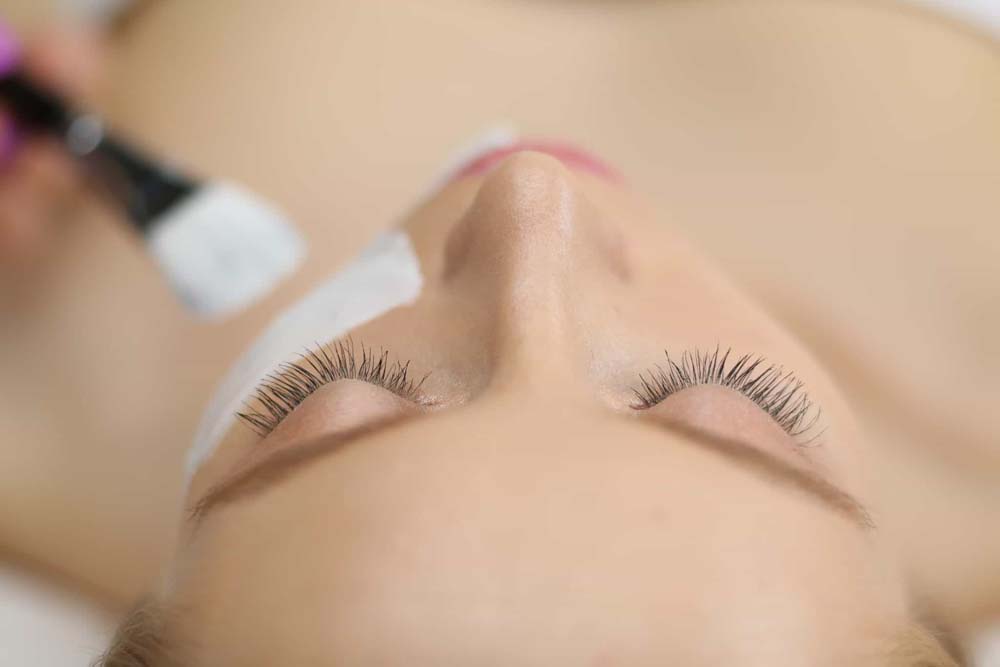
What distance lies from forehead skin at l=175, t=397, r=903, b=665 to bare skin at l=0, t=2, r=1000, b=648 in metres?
0.35

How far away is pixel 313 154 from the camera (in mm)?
824

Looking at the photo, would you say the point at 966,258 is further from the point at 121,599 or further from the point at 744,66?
the point at 121,599

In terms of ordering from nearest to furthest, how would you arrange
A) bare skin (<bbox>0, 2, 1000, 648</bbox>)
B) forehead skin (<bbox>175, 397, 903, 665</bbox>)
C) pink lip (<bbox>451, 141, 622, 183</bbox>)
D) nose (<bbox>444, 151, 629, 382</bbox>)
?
forehead skin (<bbox>175, 397, 903, 665</bbox>) → nose (<bbox>444, 151, 629, 382</bbox>) → pink lip (<bbox>451, 141, 622, 183</bbox>) → bare skin (<bbox>0, 2, 1000, 648</bbox>)

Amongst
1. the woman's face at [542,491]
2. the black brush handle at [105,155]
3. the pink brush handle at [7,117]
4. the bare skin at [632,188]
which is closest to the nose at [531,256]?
the woman's face at [542,491]

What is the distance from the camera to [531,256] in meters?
0.47

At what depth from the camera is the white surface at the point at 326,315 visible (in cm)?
50

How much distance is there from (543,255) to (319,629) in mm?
226

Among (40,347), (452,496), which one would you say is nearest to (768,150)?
(452,496)

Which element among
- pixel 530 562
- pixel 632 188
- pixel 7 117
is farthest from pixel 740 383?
pixel 7 117

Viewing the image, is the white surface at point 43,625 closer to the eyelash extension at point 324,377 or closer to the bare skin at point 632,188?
the bare skin at point 632,188

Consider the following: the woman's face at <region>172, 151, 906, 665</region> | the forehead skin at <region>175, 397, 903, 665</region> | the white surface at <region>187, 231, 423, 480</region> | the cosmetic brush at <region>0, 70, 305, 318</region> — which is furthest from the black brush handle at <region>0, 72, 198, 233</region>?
the forehead skin at <region>175, 397, 903, 665</region>

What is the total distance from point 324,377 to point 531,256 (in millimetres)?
127

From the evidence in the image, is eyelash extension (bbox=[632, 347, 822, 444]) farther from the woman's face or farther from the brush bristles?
the brush bristles

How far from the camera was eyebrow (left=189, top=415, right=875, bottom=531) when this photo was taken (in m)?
0.40
